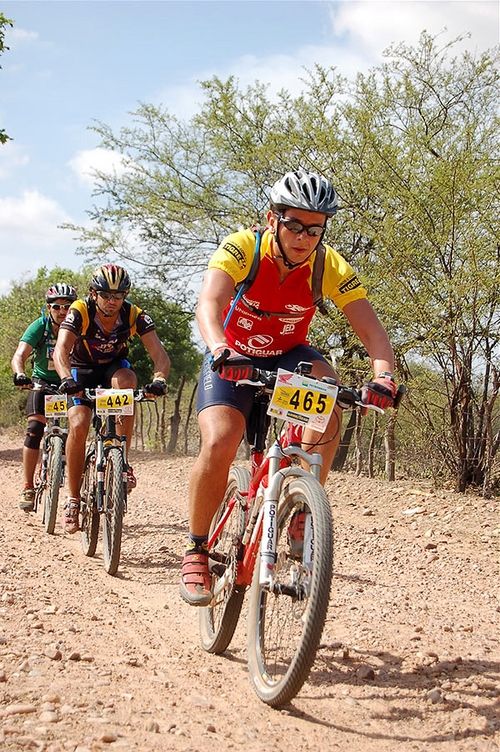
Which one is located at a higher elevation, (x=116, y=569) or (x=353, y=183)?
(x=353, y=183)

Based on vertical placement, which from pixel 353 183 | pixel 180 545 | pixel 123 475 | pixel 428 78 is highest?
pixel 428 78

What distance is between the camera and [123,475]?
6160 mm

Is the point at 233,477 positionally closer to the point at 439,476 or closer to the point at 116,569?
the point at 116,569

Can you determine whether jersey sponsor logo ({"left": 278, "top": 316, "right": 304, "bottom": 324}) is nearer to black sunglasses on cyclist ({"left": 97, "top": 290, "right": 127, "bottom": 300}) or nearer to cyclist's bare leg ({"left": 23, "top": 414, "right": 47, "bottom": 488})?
black sunglasses on cyclist ({"left": 97, "top": 290, "right": 127, "bottom": 300})

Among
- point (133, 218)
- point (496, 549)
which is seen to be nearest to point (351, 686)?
point (496, 549)

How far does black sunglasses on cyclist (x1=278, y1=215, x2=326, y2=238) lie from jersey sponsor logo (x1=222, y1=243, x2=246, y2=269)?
0.26 m

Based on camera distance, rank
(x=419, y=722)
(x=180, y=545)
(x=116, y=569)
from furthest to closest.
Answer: (x=180, y=545) → (x=116, y=569) → (x=419, y=722)

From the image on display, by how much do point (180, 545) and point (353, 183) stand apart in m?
6.77

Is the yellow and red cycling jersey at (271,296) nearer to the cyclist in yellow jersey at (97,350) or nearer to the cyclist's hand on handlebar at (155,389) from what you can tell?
the cyclist's hand on handlebar at (155,389)

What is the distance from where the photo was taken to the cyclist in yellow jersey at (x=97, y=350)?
21.4 feet

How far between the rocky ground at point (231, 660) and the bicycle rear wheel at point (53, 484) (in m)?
0.31

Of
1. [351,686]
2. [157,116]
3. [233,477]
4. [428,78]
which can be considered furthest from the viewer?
[157,116]

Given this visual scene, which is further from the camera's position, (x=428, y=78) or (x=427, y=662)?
(x=428, y=78)

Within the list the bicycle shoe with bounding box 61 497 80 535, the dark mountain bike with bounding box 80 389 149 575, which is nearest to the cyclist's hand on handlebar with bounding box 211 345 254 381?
the dark mountain bike with bounding box 80 389 149 575
